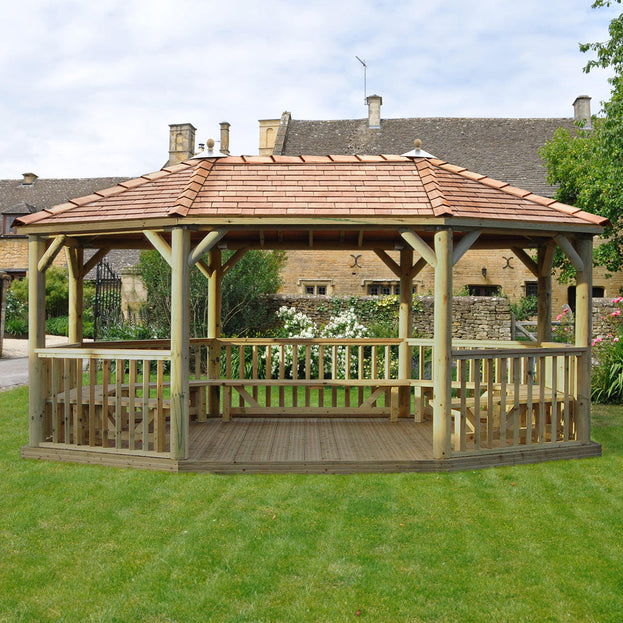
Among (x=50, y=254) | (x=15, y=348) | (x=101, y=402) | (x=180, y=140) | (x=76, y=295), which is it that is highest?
(x=180, y=140)

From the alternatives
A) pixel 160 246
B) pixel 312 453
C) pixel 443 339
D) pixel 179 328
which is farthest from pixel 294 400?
pixel 160 246

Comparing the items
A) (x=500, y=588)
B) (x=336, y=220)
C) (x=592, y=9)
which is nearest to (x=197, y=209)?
(x=336, y=220)

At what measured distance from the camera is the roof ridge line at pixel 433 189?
21.3ft

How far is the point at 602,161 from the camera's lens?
15.5m

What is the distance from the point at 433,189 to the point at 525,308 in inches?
680

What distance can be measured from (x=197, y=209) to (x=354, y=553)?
12.4 feet

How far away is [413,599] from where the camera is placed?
12.7 ft

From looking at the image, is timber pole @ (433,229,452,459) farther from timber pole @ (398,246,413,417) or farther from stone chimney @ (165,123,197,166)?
stone chimney @ (165,123,197,166)

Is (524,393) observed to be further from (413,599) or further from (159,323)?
(159,323)

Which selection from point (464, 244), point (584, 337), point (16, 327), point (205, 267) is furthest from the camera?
point (16, 327)

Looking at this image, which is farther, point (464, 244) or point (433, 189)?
point (433, 189)

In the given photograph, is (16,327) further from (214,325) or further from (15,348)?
(214,325)

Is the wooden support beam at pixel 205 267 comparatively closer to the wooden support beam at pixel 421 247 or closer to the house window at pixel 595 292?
the wooden support beam at pixel 421 247

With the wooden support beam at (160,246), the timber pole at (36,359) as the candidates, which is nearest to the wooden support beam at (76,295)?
the timber pole at (36,359)
